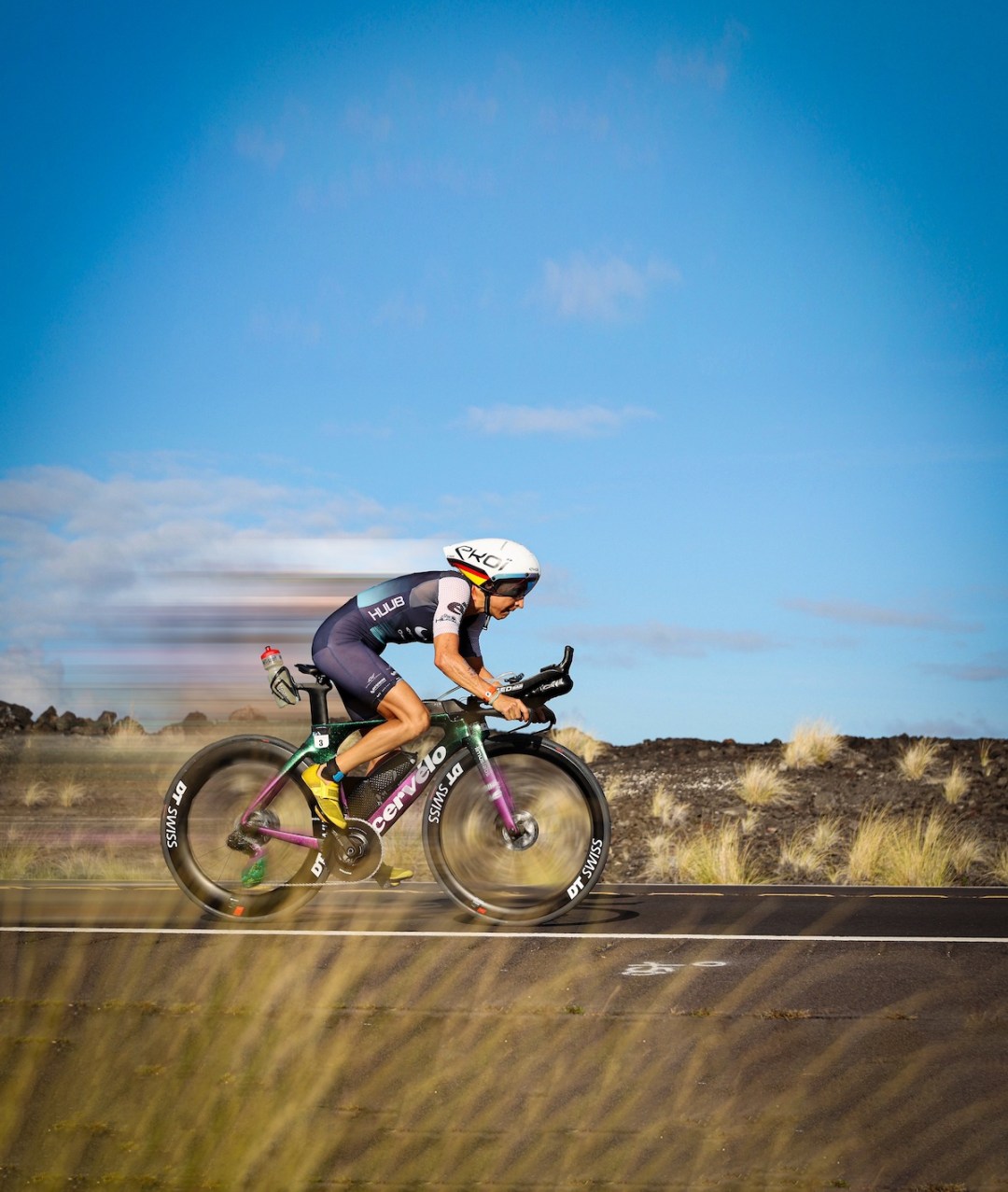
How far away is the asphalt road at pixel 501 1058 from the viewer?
4.14m

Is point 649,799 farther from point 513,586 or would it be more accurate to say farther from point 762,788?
point 513,586

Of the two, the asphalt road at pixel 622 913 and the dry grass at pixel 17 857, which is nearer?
the asphalt road at pixel 622 913

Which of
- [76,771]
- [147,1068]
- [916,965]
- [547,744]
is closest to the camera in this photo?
[147,1068]

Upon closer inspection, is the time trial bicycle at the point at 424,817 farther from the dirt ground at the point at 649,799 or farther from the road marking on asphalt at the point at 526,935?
the dirt ground at the point at 649,799

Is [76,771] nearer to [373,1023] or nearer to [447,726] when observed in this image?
[447,726]

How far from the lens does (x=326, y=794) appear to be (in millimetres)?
8000

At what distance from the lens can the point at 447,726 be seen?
26.4 ft

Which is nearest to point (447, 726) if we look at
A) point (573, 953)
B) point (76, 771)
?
point (573, 953)

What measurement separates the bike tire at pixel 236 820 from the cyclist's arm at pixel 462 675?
1176mm

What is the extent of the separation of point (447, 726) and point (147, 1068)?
11.0ft

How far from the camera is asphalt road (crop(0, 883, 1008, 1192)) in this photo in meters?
4.14

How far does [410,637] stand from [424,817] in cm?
115

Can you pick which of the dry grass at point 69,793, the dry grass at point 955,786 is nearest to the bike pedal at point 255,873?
the dry grass at point 955,786

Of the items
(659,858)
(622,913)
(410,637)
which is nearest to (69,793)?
(659,858)
